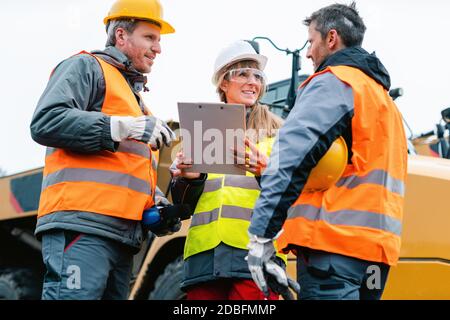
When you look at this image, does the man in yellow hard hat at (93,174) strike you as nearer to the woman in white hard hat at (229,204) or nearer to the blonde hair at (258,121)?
the woman in white hard hat at (229,204)

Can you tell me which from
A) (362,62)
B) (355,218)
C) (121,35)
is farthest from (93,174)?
(362,62)

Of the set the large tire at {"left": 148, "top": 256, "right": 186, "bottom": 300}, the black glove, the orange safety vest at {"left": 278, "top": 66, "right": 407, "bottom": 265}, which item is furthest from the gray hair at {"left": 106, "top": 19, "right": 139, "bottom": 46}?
the large tire at {"left": 148, "top": 256, "right": 186, "bottom": 300}

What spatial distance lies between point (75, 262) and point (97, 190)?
12.9 inches

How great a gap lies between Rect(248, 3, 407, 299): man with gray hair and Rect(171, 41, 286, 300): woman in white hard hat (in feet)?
1.07

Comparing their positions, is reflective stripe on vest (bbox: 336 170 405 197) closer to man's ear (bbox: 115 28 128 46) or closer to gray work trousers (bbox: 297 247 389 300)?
gray work trousers (bbox: 297 247 389 300)

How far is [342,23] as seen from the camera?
320cm

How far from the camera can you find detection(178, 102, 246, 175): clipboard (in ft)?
10.5

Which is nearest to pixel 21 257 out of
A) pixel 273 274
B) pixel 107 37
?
pixel 107 37

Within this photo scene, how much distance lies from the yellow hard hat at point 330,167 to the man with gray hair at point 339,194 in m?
0.03

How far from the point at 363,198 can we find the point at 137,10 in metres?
1.51

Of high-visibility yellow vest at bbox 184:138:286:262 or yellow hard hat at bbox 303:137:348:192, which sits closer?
yellow hard hat at bbox 303:137:348:192
